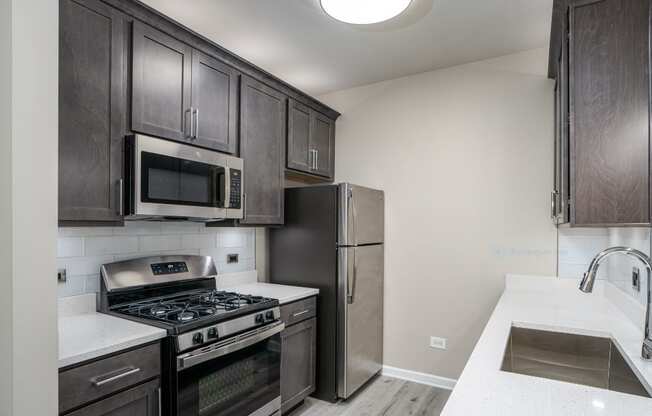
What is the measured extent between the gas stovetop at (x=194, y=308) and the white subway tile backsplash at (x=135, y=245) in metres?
0.25

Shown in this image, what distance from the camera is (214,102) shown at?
2344 mm

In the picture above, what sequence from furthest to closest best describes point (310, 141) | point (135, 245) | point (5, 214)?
point (310, 141) → point (135, 245) → point (5, 214)

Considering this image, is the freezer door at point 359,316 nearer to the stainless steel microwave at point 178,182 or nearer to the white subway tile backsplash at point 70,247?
the stainless steel microwave at point 178,182

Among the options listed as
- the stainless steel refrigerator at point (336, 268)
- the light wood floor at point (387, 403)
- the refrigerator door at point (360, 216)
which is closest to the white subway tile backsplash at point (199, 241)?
the stainless steel refrigerator at point (336, 268)

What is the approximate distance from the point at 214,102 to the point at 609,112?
198 cm

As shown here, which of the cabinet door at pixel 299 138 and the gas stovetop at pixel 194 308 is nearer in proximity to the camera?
the gas stovetop at pixel 194 308

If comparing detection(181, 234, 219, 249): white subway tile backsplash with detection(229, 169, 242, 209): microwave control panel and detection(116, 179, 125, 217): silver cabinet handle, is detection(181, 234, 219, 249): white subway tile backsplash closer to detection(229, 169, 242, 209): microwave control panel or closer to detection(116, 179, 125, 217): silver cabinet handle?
detection(229, 169, 242, 209): microwave control panel

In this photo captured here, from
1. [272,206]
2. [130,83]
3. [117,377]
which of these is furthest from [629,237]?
[130,83]

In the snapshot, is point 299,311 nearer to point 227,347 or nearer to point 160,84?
point 227,347

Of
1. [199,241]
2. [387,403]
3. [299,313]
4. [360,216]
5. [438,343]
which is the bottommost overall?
[387,403]

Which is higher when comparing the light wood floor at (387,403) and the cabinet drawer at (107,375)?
the cabinet drawer at (107,375)

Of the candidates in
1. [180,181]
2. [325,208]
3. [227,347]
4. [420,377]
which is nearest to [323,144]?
[325,208]

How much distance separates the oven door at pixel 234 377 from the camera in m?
1.78

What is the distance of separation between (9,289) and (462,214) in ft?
9.22
